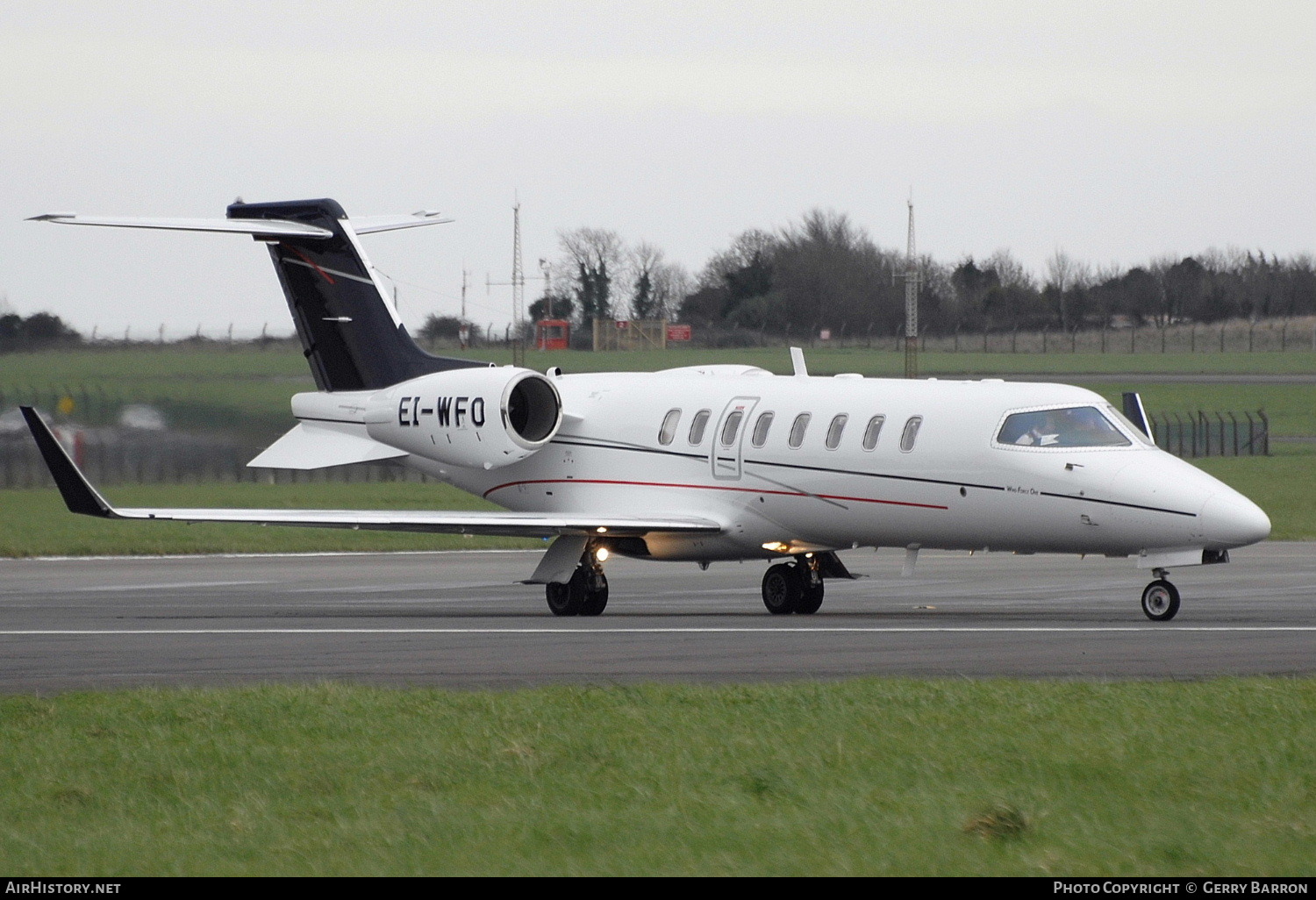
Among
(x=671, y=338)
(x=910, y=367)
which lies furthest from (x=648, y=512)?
(x=671, y=338)

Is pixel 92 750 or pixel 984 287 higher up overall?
pixel 984 287

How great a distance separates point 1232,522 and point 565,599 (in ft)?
25.2

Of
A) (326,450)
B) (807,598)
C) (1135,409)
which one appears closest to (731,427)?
(807,598)

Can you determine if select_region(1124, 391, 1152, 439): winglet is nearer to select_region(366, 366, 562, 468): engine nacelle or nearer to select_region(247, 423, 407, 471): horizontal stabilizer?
select_region(366, 366, 562, 468): engine nacelle

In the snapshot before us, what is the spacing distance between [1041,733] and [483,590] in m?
16.5

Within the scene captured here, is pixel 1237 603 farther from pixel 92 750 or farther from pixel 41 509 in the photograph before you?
pixel 41 509

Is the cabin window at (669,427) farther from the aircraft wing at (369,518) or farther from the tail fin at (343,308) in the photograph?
the tail fin at (343,308)

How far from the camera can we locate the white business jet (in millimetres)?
19469

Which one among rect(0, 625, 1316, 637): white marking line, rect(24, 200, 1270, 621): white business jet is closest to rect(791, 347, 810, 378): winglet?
rect(24, 200, 1270, 621): white business jet

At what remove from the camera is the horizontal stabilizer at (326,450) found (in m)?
25.5

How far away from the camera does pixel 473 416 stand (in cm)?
2408

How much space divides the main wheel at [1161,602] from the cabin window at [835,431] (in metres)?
3.91

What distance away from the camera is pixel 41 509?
1677 inches

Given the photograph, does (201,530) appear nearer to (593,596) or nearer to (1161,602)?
(593,596)
